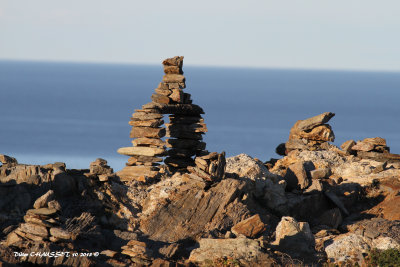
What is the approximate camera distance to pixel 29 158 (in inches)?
4186

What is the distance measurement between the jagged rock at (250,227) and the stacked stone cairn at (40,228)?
571cm

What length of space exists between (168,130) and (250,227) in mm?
10107

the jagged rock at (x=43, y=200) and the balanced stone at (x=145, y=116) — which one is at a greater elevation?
the balanced stone at (x=145, y=116)

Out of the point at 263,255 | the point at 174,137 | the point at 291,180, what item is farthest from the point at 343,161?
the point at 263,255

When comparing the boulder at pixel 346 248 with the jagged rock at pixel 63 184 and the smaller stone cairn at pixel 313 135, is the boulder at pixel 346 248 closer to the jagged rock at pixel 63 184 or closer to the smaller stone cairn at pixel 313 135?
the jagged rock at pixel 63 184

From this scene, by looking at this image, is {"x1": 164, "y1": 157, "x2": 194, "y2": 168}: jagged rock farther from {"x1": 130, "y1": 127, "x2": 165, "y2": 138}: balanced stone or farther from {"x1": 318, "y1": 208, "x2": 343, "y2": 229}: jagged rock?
{"x1": 318, "y1": 208, "x2": 343, "y2": 229}: jagged rock

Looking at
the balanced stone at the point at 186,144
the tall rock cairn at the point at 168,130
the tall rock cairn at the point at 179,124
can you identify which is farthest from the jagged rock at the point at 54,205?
the balanced stone at the point at 186,144

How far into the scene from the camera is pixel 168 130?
3538 centimetres

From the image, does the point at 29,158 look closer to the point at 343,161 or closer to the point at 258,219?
the point at 343,161

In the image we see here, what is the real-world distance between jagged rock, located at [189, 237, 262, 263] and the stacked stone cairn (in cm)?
419

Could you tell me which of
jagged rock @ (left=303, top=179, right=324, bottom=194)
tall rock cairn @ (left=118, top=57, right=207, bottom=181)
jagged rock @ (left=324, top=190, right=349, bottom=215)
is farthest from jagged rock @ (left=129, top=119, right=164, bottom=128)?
jagged rock @ (left=324, top=190, right=349, bottom=215)

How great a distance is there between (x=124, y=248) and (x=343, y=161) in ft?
50.8

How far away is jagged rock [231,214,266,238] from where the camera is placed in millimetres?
26250

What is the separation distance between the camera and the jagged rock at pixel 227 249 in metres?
24.3
